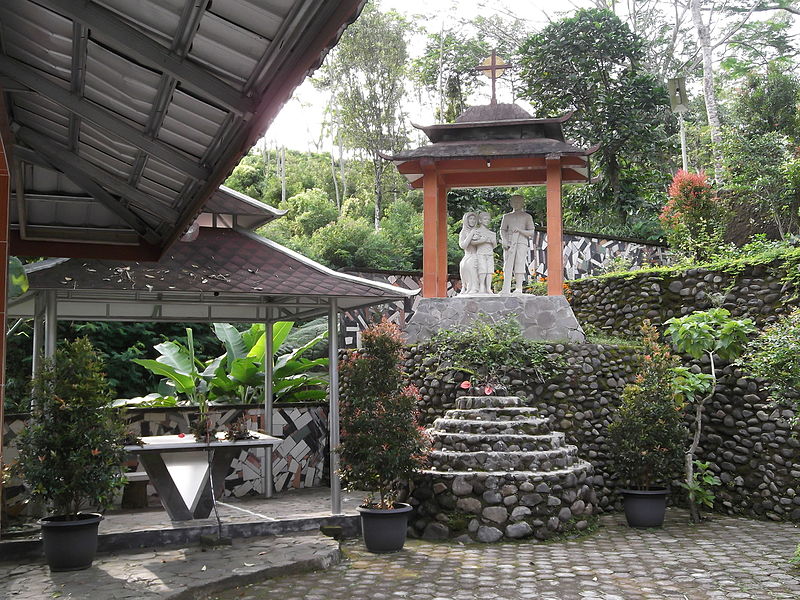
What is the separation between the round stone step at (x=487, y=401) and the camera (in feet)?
32.5

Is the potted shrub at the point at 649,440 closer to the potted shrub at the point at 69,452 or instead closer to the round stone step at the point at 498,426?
the round stone step at the point at 498,426

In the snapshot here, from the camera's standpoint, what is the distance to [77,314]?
10117 millimetres

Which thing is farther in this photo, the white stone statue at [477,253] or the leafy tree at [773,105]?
the leafy tree at [773,105]

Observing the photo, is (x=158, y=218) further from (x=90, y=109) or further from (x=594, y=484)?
(x=594, y=484)

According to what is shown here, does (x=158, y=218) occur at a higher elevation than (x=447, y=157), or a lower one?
lower

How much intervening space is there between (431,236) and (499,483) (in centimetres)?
470

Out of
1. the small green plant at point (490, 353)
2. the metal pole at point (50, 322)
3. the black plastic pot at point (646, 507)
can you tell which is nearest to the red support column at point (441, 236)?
the small green plant at point (490, 353)

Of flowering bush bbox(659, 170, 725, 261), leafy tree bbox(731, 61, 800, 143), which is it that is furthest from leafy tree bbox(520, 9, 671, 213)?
flowering bush bbox(659, 170, 725, 261)

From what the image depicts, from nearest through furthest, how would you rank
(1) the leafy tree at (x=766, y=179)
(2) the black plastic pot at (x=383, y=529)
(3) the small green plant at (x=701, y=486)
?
(2) the black plastic pot at (x=383, y=529)
(3) the small green plant at (x=701, y=486)
(1) the leafy tree at (x=766, y=179)

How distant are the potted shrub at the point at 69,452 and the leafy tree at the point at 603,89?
16481 mm

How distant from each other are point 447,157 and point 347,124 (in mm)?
19672

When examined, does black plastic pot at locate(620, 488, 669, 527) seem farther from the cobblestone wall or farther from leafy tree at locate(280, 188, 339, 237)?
leafy tree at locate(280, 188, 339, 237)

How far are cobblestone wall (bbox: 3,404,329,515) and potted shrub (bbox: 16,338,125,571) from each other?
10.1ft

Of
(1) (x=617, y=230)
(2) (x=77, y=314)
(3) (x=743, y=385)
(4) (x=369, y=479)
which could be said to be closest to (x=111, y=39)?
(4) (x=369, y=479)
